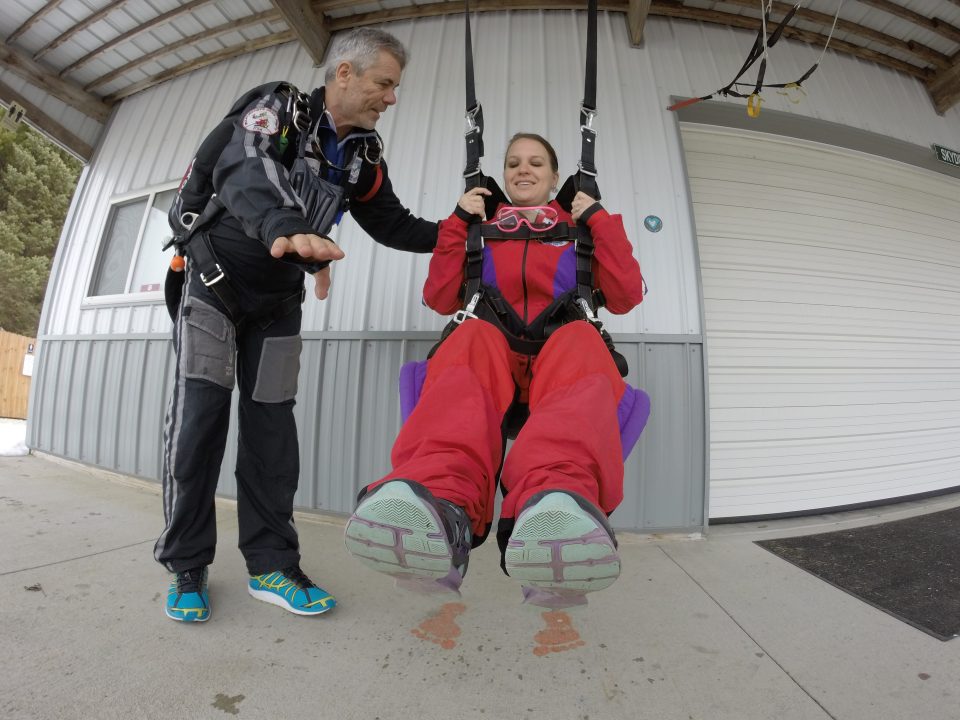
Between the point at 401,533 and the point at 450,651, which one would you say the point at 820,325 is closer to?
the point at 450,651

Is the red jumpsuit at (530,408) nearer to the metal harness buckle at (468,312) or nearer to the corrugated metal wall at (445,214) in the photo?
the metal harness buckle at (468,312)

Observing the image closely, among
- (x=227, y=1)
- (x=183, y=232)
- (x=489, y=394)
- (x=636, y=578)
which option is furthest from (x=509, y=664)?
Result: (x=227, y=1)

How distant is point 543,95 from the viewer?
295 centimetres

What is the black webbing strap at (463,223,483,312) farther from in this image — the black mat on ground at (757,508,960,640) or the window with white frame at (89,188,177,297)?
the window with white frame at (89,188,177,297)

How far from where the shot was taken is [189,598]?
131 centimetres

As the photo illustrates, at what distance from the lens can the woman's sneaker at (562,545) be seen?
0.75 meters

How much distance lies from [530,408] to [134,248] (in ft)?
14.2

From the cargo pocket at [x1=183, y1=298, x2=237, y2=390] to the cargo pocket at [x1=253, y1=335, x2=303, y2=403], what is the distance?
11 centimetres

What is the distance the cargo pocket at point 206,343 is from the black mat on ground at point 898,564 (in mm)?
2568

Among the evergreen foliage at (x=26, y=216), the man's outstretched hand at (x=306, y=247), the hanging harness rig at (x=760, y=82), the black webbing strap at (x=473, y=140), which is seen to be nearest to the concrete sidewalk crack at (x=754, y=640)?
the man's outstretched hand at (x=306, y=247)

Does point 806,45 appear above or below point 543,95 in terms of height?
above

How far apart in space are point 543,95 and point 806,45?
247 centimetres

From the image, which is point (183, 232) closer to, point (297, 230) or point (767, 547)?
point (297, 230)

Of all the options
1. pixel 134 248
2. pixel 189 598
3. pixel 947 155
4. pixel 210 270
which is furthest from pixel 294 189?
pixel 947 155
